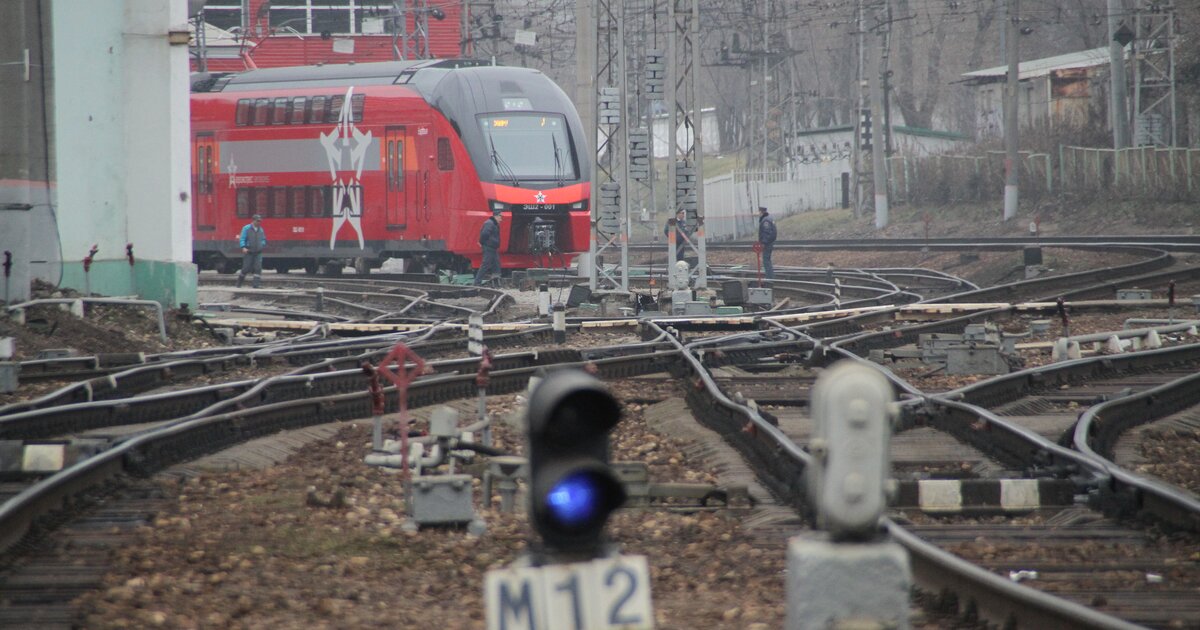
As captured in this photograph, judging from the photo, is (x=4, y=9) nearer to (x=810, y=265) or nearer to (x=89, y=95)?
(x=89, y=95)

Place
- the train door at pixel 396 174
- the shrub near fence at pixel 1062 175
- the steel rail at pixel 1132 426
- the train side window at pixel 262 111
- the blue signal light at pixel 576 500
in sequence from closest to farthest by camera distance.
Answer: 1. the blue signal light at pixel 576 500
2. the steel rail at pixel 1132 426
3. the train door at pixel 396 174
4. the train side window at pixel 262 111
5. the shrub near fence at pixel 1062 175

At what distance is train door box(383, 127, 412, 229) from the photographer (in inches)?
1118

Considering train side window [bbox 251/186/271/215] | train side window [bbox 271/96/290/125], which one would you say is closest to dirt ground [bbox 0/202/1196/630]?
train side window [bbox 271/96/290/125]

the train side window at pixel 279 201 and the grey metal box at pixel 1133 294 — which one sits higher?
the train side window at pixel 279 201

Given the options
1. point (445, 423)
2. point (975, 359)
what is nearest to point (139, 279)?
point (975, 359)

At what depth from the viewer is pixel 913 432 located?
9.34 meters

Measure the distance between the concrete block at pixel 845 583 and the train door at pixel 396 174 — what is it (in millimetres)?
25834

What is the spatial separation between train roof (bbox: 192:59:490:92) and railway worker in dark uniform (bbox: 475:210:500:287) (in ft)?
9.59

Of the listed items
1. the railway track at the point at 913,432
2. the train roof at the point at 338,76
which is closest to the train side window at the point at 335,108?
the train roof at the point at 338,76

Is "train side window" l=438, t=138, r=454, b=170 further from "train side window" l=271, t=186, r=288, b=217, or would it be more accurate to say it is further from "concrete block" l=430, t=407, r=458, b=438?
"concrete block" l=430, t=407, r=458, b=438

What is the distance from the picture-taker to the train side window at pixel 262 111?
29922 millimetres

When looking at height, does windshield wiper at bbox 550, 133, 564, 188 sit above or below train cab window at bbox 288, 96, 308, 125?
below

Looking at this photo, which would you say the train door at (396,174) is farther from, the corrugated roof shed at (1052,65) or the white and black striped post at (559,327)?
the corrugated roof shed at (1052,65)

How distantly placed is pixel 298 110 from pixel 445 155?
12.7 ft
